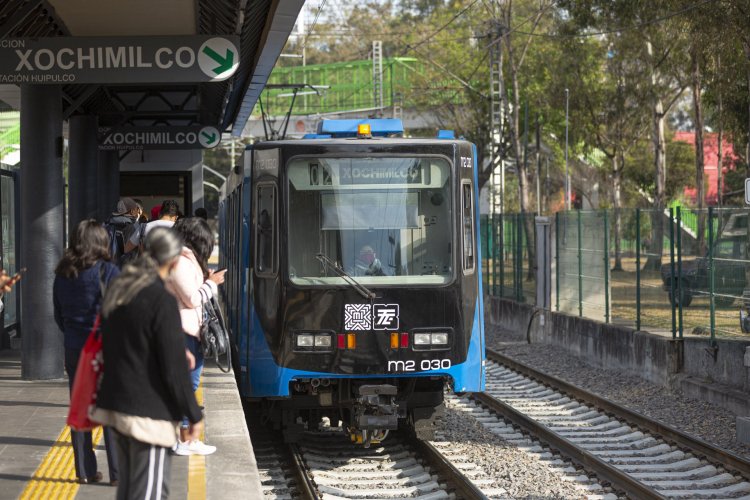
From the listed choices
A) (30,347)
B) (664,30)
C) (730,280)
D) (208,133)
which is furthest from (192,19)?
(664,30)

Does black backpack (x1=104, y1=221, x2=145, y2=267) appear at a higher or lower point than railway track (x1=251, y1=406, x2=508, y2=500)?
higher

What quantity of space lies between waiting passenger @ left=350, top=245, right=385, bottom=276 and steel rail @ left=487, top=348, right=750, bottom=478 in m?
3.47

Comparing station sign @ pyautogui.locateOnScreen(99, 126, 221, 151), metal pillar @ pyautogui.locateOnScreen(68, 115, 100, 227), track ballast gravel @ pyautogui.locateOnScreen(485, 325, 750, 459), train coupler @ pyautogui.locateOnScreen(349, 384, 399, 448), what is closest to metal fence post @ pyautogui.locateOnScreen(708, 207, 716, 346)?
track ballast gravel @ pyautogui.locateOnScreen(485, 325, 750, 459)

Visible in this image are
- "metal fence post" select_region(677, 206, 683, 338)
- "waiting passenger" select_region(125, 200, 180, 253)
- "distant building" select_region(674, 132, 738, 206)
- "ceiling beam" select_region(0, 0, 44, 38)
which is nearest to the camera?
"waiting passenger" select_region(125, 200, 180, 253)

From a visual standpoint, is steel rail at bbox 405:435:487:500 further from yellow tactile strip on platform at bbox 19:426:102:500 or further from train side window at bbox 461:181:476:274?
yellow tactile strip on platform at bbox 19:426:102:500

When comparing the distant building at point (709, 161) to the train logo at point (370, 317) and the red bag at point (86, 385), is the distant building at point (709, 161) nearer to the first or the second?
the train logo at point (370, 317)

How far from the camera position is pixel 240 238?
459 inches

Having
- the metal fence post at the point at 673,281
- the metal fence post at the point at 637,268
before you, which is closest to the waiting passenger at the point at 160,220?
the metal fence post at the point at 673,281

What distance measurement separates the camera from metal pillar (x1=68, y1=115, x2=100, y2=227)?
20.2m

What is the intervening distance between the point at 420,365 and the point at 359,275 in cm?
99

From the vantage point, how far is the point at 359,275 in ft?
35.8

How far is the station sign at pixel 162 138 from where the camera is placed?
19.0 meters

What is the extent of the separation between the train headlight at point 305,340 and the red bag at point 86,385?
202 inches

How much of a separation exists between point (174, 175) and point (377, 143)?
17.5 metres
